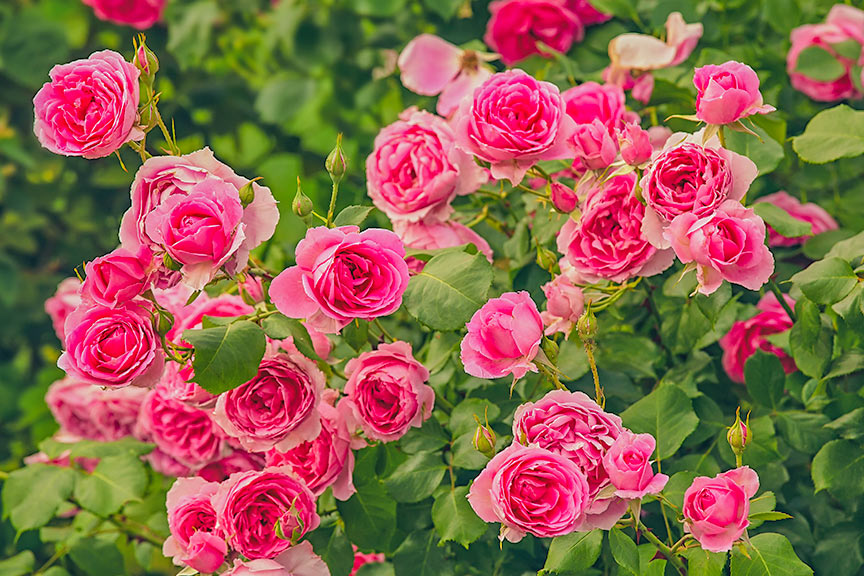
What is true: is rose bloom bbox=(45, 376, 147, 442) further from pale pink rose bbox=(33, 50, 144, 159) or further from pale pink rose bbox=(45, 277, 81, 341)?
pale pink rose bbox=(33, 50, 144, 159)

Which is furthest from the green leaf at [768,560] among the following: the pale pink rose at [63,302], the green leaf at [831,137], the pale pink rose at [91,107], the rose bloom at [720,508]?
the pale pink rose at [63,302]

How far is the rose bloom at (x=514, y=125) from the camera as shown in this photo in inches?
38.8

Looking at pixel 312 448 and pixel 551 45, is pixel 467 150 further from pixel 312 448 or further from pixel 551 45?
pixel 551 45

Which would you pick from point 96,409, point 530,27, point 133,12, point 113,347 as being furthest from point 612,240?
point 133,12

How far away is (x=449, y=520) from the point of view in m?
0.98

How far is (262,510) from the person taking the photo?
988 mm

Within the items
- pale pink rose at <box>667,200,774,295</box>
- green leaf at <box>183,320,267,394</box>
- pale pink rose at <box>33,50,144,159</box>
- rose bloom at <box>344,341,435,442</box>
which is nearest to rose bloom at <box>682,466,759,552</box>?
pale pink rose at <box>667,200,774,295</box>

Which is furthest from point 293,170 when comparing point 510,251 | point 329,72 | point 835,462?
point 835,462

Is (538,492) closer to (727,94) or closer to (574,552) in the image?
(574,552)

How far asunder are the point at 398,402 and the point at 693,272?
32 centimetres

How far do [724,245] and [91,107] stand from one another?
1.95 feet

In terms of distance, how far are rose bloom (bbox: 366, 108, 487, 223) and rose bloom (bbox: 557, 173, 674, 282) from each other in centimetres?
14

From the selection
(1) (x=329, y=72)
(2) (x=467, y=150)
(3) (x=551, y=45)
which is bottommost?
(1) (x=329, y=72)

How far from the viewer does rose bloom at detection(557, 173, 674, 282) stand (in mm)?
976
